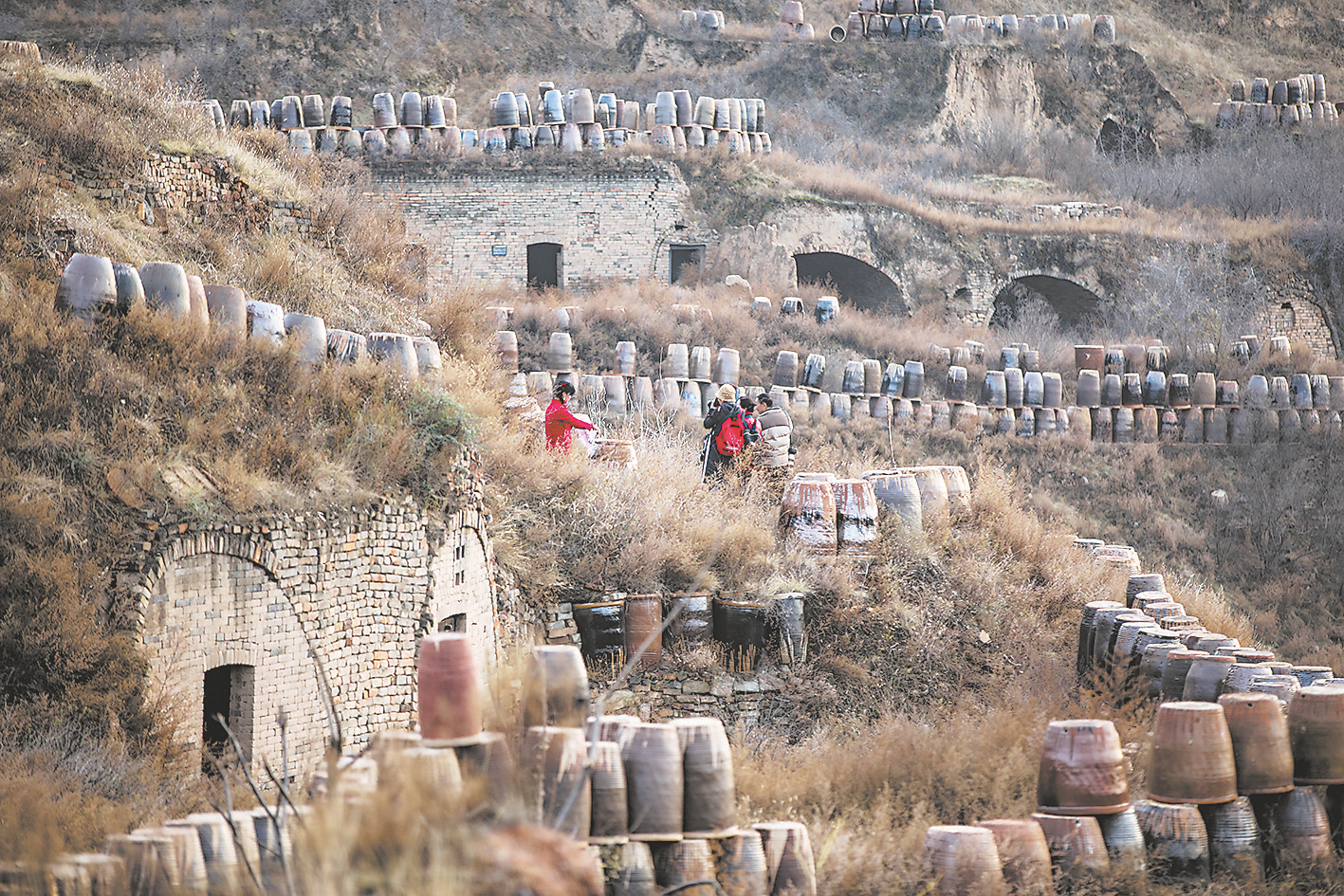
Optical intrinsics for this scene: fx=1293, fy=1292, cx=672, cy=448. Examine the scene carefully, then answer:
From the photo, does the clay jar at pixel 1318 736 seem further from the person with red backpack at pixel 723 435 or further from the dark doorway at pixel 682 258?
the dark doorway at pixel 682 258

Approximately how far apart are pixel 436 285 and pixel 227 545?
379 inches

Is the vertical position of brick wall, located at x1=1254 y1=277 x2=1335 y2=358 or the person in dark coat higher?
brick wall, located at x1=1254 y1=277 x2=1335 y2=358

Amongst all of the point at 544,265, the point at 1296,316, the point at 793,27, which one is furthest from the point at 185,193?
the point at 793,27

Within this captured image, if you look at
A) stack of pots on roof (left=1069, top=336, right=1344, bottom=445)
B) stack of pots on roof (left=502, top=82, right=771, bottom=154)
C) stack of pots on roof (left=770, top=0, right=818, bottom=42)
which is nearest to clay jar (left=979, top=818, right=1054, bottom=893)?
stack of pots on roof (left=1069, top=336, right=1344, bottom=445)

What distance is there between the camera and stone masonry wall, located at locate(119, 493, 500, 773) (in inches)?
297

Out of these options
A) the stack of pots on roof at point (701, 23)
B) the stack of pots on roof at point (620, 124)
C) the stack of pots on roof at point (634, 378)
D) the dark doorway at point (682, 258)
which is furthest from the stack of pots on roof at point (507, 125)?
the stack of pots on roof at point (701, 23)

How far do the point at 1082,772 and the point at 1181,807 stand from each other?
2.05 ft

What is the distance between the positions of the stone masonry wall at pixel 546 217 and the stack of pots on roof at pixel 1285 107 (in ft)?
62.1

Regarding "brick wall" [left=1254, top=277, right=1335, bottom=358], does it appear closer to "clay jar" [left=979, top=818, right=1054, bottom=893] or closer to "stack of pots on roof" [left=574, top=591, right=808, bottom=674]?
"stack of pots on roof" [left=574, top=591, right=808, bottom=674]

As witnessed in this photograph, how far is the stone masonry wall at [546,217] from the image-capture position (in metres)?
23.2

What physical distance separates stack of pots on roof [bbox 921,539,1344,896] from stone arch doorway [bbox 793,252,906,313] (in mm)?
18777

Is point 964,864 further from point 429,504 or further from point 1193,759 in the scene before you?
point 429,504

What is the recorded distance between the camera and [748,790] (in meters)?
7.24

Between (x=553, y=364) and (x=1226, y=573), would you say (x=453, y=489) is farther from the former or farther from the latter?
(x=1226, y=573)
